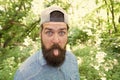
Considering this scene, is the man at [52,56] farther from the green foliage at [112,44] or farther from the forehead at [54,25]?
the green foliage at [112,44]

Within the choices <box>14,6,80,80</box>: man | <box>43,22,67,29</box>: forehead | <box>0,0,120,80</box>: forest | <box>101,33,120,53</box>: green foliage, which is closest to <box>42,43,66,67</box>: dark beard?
<box>14,6,80,80</box>: man

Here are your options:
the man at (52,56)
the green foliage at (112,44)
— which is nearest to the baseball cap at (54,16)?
the man at (52,56)

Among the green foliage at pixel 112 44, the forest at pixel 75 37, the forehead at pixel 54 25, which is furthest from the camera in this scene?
the green foliage at pixel 112 44

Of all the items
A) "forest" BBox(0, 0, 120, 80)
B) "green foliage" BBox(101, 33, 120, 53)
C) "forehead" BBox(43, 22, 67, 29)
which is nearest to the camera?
"forehead" BBox(43, 22, 67, 29)

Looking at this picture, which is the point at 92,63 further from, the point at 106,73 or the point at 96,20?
the point at 96,20

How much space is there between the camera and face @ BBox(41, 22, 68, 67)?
6.63 ft

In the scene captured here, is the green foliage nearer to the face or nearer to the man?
the man

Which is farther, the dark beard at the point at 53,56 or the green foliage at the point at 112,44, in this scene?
the green foliage at the point at 112,44

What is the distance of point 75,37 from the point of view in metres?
5.34

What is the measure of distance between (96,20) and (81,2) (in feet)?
1.83

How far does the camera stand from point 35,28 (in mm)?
5125

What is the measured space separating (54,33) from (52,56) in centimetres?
20

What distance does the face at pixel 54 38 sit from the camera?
2.02m

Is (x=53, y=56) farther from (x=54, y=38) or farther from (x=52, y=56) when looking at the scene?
(x=54, y=38)
